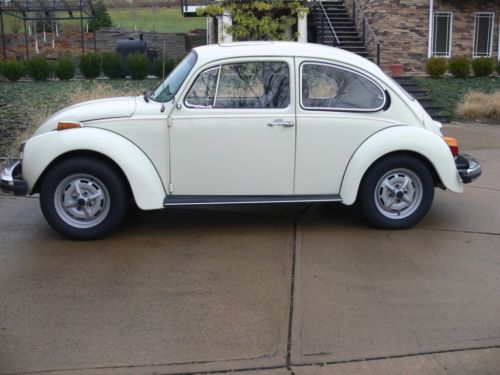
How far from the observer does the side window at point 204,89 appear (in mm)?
6105

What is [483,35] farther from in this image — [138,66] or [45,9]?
[45,9]

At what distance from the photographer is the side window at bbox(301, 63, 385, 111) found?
6281mm

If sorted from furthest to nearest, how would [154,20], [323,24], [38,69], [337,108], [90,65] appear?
[154,20] < [323,24] < [90,65] < [38,69] < [337,108]

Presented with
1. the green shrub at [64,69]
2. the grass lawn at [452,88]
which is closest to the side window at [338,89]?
the grass lawn at [452,88]

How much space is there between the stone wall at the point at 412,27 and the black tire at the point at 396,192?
1521cm

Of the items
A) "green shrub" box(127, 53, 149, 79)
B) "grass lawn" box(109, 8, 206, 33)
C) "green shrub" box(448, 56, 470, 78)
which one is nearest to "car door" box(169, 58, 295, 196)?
"green shrub" box(127, 53, 149, 79)

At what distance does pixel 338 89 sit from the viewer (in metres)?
6.34

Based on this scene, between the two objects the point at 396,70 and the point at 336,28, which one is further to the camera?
the point at 336,28

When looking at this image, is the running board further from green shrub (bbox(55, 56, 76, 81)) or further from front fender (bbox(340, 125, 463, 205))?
green shrub (bbox(55, 56, 76, 81))

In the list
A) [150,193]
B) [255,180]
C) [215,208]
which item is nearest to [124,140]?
[150,193]

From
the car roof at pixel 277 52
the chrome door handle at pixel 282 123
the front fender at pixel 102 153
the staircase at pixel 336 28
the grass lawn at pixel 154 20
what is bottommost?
the front fender at pixel 102 153

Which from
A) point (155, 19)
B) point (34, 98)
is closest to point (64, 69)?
point (34, 98)

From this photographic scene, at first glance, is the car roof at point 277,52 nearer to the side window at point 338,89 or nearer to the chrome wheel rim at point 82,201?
the side window at point 338,89

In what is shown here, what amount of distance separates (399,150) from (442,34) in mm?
16505
